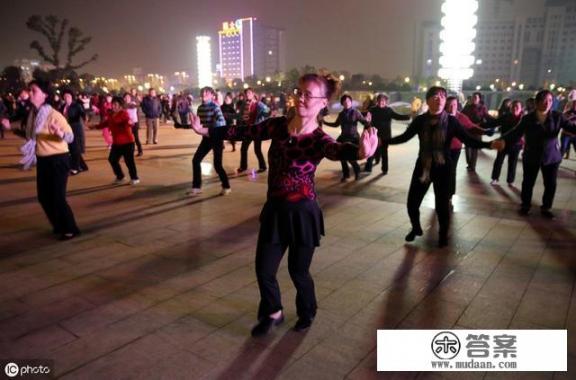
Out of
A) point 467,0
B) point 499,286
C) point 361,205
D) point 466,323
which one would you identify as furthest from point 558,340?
point 467,0

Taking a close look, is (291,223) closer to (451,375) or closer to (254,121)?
(451,375)

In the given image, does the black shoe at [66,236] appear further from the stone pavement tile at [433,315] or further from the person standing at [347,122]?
the person standing at [347,122]

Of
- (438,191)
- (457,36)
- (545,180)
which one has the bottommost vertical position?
(545,180)

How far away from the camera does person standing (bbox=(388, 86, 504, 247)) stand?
5289 millimetres

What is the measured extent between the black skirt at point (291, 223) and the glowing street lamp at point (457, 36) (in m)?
32.3

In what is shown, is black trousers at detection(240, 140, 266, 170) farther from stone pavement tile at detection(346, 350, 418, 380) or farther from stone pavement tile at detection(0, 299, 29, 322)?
stone pavement tile at detection(346, 350, 418, 380)

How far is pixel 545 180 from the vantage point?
6.97 m

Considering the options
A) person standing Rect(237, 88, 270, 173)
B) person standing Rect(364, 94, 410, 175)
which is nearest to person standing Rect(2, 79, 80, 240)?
person standing Rect(237, 88, 270, 173)

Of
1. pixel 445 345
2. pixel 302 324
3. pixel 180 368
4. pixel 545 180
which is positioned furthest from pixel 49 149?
pixel 545 180

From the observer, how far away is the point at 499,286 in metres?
4.45

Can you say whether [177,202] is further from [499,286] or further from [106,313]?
[499,286]

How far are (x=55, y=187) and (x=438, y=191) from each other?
15.9ft

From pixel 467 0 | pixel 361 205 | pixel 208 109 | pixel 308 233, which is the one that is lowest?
pixel 361 205

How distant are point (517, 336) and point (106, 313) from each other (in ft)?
11.0
